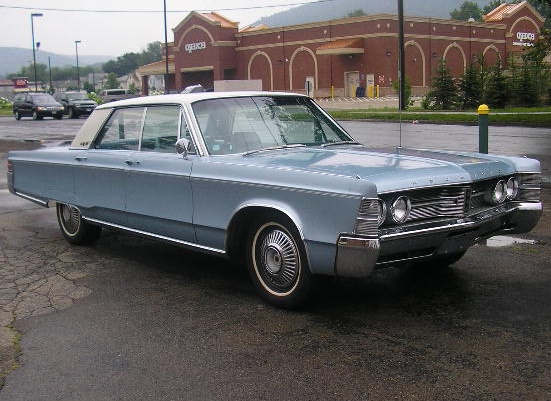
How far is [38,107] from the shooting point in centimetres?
4141

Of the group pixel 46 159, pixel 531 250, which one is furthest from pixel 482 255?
pixel 46 159

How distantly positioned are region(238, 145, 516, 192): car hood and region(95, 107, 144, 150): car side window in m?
1.49

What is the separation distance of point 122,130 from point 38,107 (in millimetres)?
37295

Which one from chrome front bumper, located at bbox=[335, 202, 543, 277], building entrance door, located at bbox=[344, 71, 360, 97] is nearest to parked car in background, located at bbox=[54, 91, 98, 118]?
building entrance door, located at bbox=[344, 71, 360, 97]

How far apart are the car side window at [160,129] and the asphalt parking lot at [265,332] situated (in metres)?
1.12

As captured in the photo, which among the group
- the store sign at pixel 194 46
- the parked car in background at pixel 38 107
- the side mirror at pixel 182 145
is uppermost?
the store sign at pixel 194 46

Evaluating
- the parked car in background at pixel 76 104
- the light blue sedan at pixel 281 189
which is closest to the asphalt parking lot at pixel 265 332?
the light blue sedan at pixel 281 189

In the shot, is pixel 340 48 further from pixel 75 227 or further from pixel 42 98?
pixel 75 227

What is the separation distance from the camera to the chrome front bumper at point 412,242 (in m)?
4.30

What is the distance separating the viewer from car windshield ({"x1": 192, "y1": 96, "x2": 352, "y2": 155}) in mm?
5629

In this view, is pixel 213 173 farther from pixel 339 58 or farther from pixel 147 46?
pixel 147 46

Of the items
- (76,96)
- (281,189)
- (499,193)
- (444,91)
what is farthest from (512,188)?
(76,96)

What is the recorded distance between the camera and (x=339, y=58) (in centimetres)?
5616

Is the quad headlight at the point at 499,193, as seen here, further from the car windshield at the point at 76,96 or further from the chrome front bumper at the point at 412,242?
the car windshield at the point at 76,96
